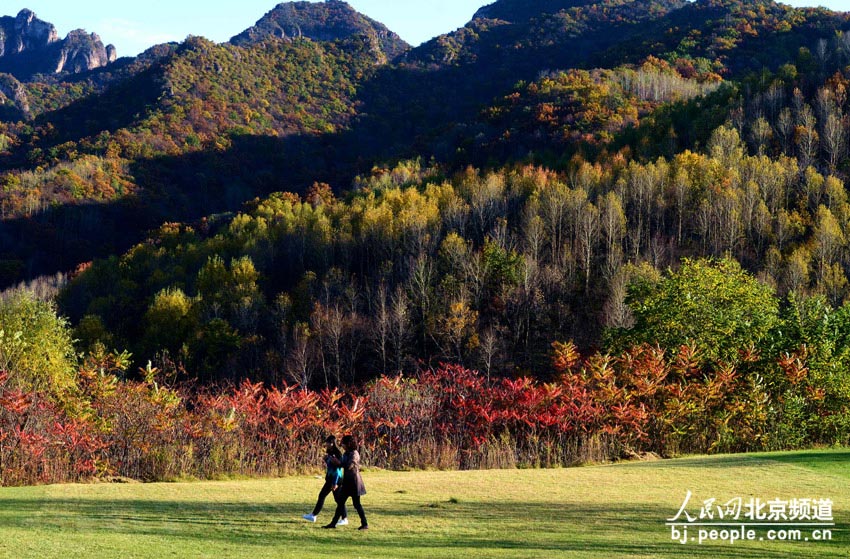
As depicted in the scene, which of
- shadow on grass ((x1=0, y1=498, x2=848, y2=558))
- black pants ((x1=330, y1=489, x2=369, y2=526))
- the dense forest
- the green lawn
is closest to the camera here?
the green lawn

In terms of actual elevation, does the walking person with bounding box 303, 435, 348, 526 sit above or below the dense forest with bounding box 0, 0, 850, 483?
below

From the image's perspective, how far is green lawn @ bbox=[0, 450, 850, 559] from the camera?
10430 mm

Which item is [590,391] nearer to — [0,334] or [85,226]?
[0,334]

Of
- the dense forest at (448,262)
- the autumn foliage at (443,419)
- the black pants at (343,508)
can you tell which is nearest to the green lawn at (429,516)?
the black pants at (343,508)

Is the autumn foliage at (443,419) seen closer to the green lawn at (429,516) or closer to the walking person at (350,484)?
the green lawn at (429,516)

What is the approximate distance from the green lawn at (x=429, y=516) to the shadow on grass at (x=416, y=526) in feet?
0.06

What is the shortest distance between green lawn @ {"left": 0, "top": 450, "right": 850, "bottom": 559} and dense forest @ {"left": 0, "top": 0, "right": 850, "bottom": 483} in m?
5.41

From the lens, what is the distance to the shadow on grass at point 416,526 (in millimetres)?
10633

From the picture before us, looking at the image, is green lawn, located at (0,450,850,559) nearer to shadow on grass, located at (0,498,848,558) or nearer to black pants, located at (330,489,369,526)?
shadow on grass, located at (0,498,848,558)

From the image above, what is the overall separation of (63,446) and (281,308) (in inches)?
2181

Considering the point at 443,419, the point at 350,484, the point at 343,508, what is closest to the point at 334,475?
the point at 350,484

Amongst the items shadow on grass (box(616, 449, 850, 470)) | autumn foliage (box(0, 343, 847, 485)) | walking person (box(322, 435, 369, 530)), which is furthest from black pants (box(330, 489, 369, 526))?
shadow on grass (box(616, 449, 850, 470))

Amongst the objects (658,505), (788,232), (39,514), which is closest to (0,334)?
(39,514)

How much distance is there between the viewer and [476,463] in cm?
2362
